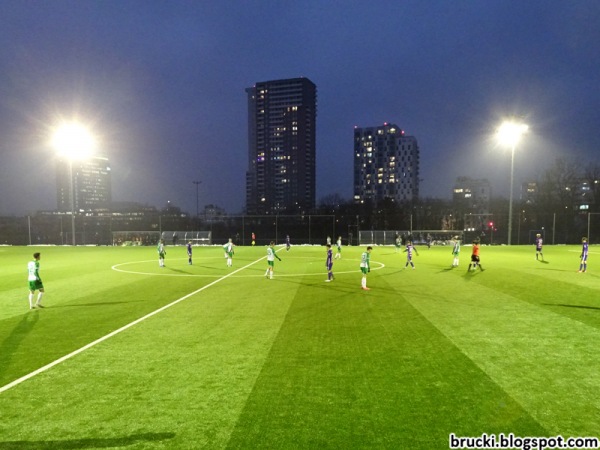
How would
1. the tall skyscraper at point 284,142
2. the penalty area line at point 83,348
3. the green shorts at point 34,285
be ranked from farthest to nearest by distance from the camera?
the tall skyscraper at point 284,142 → the green shorts at point 34,285 → the penalty area line at point 83,348

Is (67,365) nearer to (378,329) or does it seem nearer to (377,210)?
(378,329)

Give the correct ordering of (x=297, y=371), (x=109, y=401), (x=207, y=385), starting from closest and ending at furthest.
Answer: (x=109, y=401) < (x=207, y=385) < (x=297, y=371)

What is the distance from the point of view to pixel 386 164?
176125 millimetres

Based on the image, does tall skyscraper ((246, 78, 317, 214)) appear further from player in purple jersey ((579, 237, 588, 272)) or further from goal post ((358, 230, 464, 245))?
player in purple jersey ((579, 237, 588, 272))

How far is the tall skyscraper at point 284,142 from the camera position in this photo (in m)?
190

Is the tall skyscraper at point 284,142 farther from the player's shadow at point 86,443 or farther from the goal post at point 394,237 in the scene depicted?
the player's shadow at point 86,443

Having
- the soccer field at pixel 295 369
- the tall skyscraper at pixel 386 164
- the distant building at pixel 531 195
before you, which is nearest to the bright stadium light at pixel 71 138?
the soccer field at pixel 295 369

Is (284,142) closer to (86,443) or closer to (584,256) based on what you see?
(584,256)

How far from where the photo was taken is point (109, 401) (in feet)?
21.6

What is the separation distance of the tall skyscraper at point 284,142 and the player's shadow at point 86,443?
18175 cm

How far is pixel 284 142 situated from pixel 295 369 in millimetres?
188693

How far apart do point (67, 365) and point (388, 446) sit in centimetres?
729

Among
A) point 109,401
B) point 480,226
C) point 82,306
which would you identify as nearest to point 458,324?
point 109,401

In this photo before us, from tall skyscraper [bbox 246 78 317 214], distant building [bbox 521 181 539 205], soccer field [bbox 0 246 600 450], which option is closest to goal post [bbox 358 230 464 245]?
soccer field [bbox 0 246 600 450]
